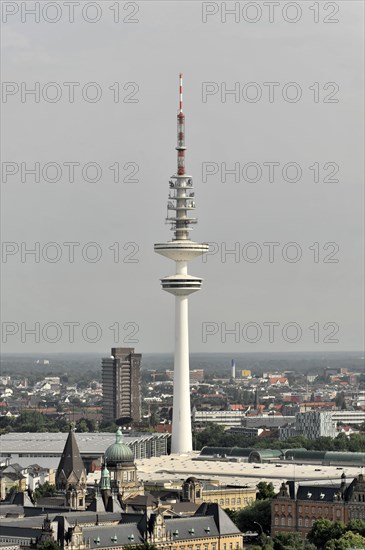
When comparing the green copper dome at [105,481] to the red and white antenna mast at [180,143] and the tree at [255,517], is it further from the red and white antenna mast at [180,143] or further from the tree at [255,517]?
the red and white antenna mast at [180,143]

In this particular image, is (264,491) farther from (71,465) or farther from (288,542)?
(288,542)

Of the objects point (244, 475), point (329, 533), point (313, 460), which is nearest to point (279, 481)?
point (244, 475)

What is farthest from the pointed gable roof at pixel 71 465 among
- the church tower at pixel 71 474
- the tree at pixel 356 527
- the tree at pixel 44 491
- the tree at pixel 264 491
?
the tree at pixel 356 527

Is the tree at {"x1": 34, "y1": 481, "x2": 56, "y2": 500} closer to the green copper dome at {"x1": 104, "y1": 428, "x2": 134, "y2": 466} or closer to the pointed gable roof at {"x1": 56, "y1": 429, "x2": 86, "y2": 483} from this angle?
the pointed gable roof at {"x1": 56, "y1": 429, "x2": 86, "y2": 483}

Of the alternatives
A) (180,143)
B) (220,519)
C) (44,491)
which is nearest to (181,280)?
(180,143)

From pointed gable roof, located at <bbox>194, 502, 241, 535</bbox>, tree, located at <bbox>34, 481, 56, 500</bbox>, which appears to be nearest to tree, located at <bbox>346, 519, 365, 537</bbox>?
pointed gable roof, located at <bbox>194, 502, 241, 535</bbox>

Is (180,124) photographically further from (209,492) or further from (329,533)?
(329,533)
